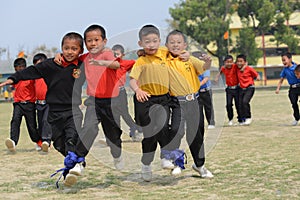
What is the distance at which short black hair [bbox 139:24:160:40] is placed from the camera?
582 cm

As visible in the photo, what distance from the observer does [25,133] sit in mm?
13438

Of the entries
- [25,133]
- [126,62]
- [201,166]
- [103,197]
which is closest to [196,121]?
[201,166]

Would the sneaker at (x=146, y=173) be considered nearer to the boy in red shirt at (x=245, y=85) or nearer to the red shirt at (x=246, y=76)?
the boy in red shirt at (x=245, y=85)

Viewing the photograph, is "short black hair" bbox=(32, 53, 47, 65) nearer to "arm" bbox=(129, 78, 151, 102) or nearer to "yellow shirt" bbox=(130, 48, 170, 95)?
"yellow shirt" bbox=(130, 48, 170, 95)

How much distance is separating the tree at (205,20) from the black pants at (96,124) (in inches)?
1506

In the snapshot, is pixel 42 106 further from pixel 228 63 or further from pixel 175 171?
pixel 228 63

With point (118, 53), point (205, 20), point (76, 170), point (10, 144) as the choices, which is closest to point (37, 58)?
point (10, 144)

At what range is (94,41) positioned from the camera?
5.81 meters

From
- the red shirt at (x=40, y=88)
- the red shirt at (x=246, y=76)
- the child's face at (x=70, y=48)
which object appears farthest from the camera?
the red shirt at (x=246, y=76)

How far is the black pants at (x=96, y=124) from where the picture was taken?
5669 millimetres

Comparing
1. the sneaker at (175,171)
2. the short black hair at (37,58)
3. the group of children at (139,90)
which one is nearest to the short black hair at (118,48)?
the group of children at (139,90)

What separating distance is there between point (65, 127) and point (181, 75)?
1.46 metres

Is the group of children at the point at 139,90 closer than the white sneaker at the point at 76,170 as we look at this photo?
No

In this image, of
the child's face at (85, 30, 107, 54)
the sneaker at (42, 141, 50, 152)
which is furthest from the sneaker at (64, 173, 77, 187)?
the sneaker at (42, 141, 50, 152)
